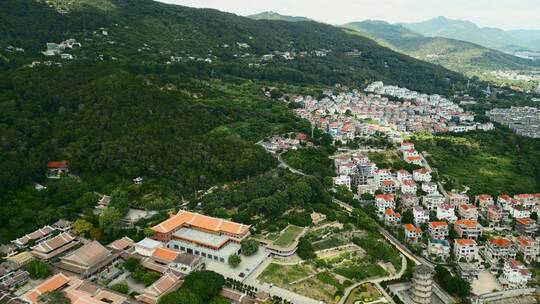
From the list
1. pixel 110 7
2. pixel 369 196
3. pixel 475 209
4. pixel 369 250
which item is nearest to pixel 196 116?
pixel 369 196

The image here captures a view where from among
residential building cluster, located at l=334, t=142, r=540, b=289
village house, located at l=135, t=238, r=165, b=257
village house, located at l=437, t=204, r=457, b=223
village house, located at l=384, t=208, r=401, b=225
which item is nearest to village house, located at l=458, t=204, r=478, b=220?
residential building cluster, located at l=334, t=142, r=540, b=289

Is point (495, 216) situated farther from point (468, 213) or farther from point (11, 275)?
point (11, 275)

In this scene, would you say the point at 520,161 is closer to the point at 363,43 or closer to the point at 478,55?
the point at 363,43

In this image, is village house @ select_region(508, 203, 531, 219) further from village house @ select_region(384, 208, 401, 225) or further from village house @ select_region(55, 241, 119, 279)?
village house @ select_region(55, 241, 119, 279)

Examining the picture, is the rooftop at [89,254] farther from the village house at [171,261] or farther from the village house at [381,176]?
the village house at [381,176]

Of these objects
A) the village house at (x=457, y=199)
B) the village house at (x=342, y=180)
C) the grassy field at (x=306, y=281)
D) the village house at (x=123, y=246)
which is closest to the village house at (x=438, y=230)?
the village house at (x=457, y=199)

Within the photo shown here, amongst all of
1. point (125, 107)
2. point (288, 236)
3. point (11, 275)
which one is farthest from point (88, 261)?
point (125, 107)
